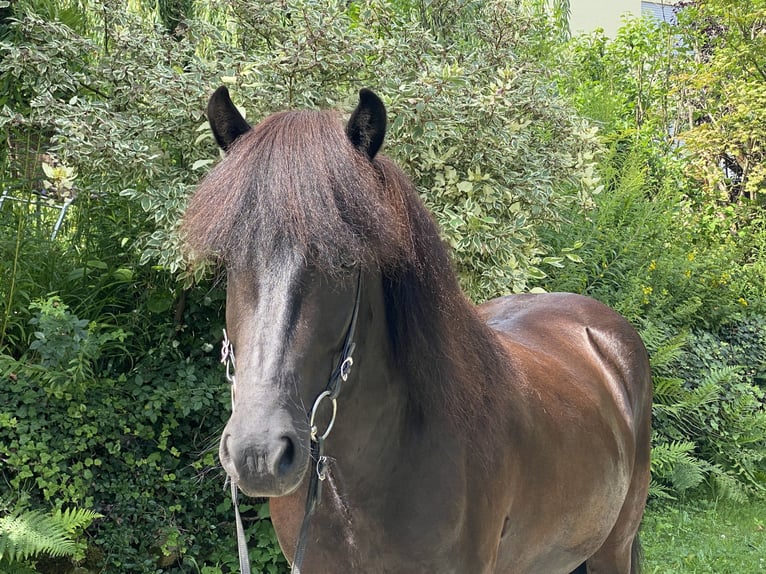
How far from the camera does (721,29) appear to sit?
39.0ft

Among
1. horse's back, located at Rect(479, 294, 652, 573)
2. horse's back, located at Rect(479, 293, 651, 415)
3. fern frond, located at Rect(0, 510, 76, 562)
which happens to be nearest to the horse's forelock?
horse's back, located at Rect(479, 294, 652, 573)

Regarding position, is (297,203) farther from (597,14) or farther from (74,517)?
→ (597,14)

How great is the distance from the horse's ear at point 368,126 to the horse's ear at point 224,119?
263 mm

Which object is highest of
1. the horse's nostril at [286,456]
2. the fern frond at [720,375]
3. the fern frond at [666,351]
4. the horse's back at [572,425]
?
the horse's nostril at [286,456]

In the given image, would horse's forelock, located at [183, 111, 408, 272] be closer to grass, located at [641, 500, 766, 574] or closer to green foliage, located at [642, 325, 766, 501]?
grass, located at [641, 500, 766, 574]

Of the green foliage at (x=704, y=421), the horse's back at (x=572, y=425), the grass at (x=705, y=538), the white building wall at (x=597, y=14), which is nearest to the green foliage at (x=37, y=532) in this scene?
the horse's back at (x=572, y=425)

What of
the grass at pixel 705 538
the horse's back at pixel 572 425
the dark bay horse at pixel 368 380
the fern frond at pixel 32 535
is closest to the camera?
the dark bay horse at pixel 368 380

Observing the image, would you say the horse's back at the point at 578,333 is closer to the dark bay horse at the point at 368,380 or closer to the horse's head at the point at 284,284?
the dark bay horse at the point at 368,380

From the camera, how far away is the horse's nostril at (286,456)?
129 centimetres

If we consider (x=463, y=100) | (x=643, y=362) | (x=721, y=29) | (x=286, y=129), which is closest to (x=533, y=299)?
(x=643, y=362)

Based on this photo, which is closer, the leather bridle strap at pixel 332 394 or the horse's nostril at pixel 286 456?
the horse's nostril at pixel 286 456

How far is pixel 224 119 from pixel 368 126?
1.09ft

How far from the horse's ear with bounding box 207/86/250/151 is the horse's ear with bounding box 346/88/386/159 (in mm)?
263

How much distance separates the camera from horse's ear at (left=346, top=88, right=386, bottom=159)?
1.61 metres
